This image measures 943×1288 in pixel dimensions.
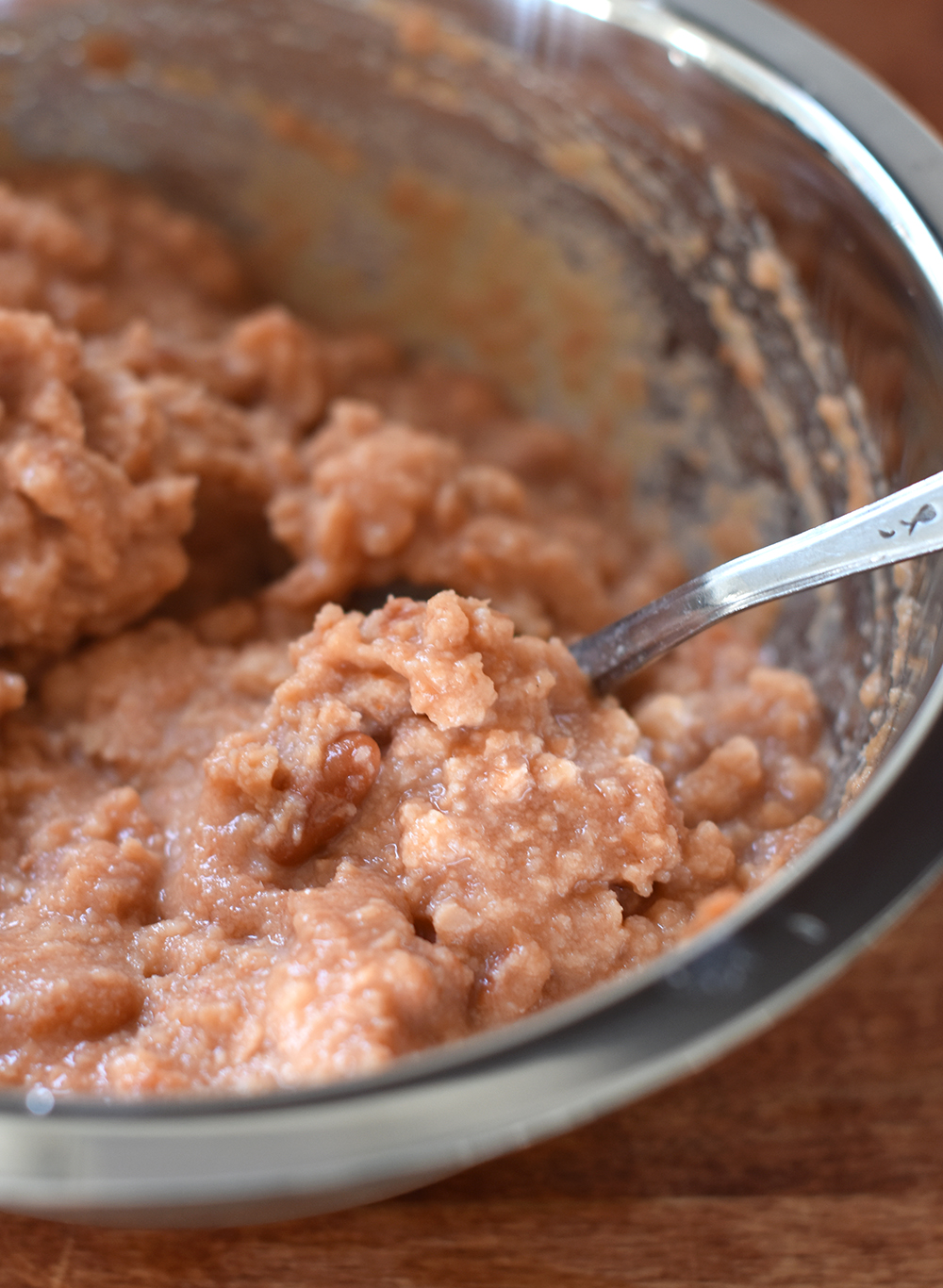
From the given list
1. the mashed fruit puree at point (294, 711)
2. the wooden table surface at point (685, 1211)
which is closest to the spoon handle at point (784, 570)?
the mashed fruit puree at point (294, 711)

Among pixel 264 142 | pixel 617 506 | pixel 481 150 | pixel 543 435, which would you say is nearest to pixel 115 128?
pixel 264 142

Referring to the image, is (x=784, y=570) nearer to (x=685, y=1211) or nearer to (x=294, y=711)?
(x=294, y=711)

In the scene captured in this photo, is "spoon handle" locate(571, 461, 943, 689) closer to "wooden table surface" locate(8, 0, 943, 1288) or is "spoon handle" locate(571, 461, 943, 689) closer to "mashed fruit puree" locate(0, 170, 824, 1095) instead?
"mashed fruit puree" locate(0, 170, 824, 1095)

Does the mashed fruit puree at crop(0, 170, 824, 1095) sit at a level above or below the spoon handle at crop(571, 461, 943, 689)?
below

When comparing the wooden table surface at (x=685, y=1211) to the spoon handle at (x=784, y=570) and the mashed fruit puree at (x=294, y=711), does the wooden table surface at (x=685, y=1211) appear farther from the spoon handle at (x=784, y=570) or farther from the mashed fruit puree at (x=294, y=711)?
the spoon handle at (x=784, y=570)

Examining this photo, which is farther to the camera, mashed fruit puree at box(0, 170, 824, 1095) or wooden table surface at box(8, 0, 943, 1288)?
wooden table surface at box(8, 0, 943, 1288)

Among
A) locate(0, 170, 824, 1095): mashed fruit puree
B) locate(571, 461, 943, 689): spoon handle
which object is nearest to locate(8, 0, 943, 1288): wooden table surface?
locate(0, 170, 824, 1095): mashed fruit puree
